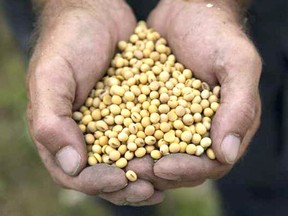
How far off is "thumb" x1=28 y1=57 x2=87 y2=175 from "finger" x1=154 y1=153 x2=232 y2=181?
193mm

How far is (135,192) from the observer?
159 cm

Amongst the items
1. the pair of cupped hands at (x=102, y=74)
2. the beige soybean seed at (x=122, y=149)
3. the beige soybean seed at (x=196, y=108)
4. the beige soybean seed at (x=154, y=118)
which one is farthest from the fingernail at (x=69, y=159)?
the beige soybean seed at (x=196, y=108)

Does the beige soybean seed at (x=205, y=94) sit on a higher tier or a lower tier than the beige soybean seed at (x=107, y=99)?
higher

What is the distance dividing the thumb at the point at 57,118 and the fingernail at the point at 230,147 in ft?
1.10

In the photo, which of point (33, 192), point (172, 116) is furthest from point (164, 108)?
point (33, 192)

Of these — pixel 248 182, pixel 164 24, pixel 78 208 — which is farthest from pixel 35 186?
pixel 164 24

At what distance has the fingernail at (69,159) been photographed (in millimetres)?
1579

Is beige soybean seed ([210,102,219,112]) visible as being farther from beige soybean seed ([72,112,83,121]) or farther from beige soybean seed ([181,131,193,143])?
beige soybean seed ([72,112,83,121])

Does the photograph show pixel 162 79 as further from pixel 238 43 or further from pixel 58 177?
pixel 58 177

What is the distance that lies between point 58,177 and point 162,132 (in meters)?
0.30

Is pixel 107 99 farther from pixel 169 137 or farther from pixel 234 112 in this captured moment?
pixel 234 112

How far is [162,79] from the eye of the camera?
177cm

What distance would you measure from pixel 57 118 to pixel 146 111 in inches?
9.5

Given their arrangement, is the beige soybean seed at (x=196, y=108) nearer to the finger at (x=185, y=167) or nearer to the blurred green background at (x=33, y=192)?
the finger at (x=185, y=167)
